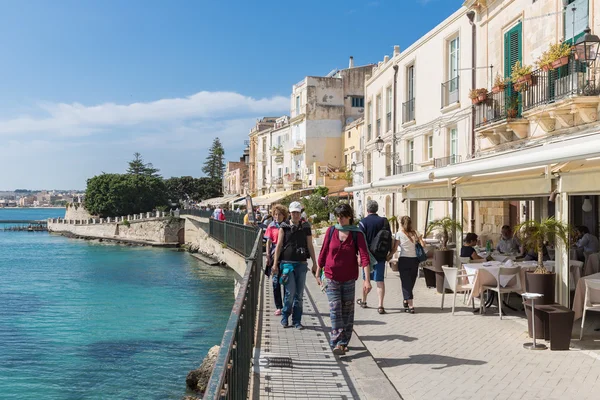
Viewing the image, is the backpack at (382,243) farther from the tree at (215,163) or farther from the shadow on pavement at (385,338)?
the tree at (215,163)

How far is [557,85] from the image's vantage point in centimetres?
1203

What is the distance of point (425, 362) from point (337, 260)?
1.59 meters

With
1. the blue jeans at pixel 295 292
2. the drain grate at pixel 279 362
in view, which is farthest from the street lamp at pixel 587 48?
the drain grate at pixel 279 362

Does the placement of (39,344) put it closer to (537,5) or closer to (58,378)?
(58,378)

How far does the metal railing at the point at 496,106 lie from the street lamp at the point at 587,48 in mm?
2773

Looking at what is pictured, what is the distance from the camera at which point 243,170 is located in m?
86.1

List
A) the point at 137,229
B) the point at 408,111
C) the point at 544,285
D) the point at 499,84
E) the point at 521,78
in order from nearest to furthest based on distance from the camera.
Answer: the point at 544,285 → the point at 521,78 → the point at 499,84 → the point at 408,111 → the point at 137,229

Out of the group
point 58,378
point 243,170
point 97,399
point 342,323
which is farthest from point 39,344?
point 243,170

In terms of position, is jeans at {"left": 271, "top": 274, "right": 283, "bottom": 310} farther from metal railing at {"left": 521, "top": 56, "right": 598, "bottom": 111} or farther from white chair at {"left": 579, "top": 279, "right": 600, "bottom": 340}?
metal railing at {"left": 521, "top": 56, "right": 598, "bottom": 111}

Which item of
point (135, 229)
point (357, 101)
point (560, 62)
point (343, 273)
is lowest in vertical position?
point (135, 229)

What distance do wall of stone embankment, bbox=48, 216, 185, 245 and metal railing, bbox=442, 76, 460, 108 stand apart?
47.9m

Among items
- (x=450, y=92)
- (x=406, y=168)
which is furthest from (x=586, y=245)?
(x=406, y=168)

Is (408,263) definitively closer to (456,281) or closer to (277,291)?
(456,281)

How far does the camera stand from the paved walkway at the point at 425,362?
5.79 metres
